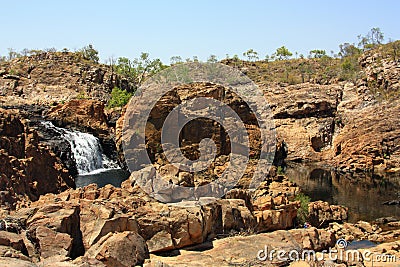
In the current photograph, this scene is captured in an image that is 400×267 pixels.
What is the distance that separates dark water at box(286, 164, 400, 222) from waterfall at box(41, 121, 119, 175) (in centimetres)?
1884

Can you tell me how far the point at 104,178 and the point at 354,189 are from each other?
2154 centimetres

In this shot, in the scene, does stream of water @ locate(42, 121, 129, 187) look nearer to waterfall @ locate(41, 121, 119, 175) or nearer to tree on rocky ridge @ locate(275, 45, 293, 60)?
waterfall @ locate(41, 121, 119, 175)

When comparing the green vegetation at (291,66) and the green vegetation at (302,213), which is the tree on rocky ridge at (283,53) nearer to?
the green vegetation at (291,66)

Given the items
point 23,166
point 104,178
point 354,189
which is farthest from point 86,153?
point 354,189

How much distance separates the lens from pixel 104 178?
125 feet

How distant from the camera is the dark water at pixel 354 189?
1256 inches

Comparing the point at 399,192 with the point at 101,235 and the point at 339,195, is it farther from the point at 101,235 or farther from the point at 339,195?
the point at 101,235

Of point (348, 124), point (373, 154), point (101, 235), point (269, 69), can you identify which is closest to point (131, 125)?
point (101, 235)

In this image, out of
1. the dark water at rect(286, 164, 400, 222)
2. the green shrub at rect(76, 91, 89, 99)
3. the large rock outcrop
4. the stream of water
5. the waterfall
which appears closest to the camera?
the large rock outcrop

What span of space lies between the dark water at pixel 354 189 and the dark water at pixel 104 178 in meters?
15.5

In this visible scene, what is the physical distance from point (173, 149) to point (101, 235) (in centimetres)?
2065

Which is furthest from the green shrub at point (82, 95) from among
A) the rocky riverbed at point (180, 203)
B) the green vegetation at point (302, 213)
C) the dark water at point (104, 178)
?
the green vegetation at point (302, 213)

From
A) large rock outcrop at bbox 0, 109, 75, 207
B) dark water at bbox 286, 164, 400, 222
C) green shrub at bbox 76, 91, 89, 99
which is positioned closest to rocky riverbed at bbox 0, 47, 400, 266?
large rock outcrop at bbox 0, 109, 75, 207

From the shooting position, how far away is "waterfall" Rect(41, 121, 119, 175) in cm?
4172
